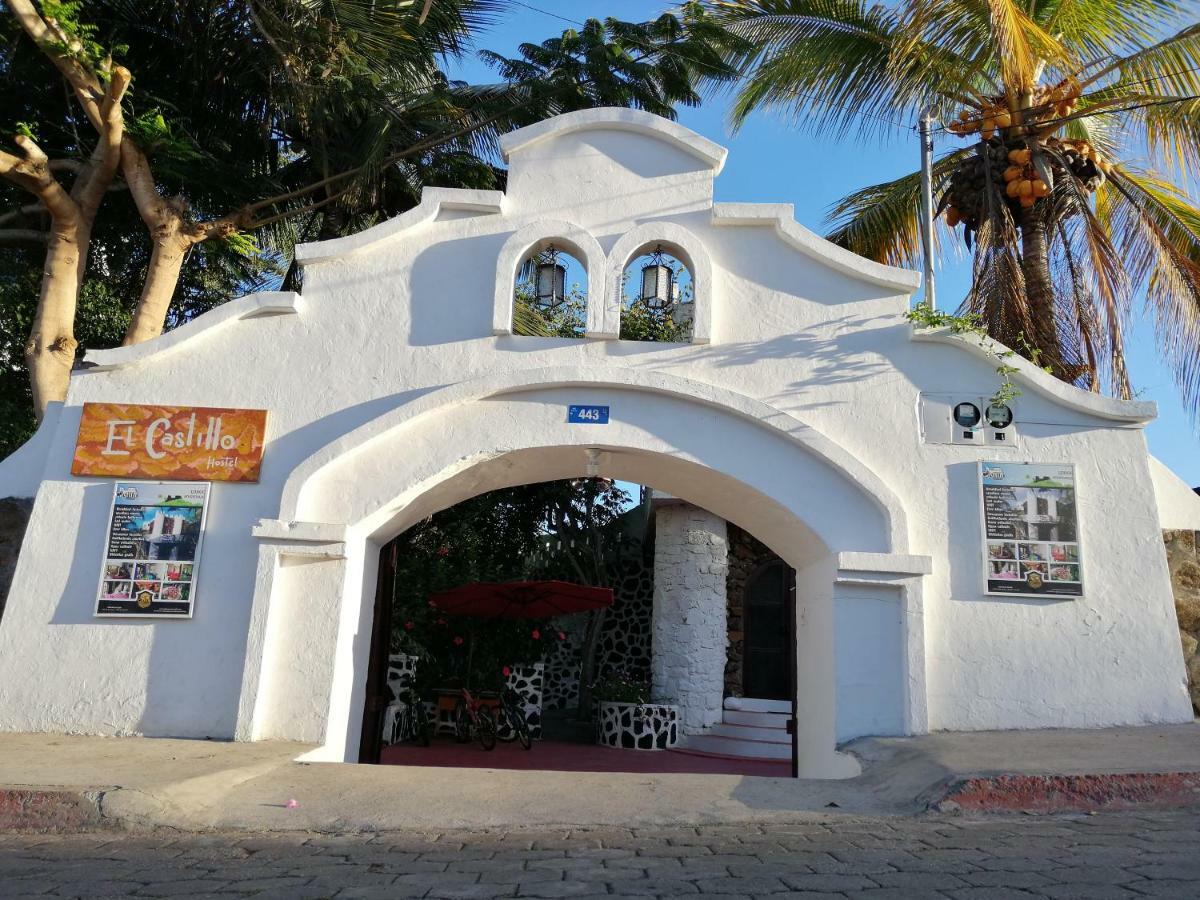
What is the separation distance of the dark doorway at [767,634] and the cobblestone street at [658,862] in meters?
9.69

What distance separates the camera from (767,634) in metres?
15.4

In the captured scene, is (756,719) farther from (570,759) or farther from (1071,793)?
(1071,793)

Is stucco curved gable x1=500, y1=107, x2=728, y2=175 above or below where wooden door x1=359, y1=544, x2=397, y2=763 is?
above

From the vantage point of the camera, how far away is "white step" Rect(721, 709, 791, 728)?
14.0 meters

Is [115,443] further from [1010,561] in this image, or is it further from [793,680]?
[1010,561]

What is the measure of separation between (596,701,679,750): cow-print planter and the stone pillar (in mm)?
298

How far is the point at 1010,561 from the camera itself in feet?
26.0

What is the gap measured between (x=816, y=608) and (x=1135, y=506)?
2687 mm

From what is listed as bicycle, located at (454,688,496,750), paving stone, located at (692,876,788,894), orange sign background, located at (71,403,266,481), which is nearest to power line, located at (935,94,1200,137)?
orange sign background, located at (71,403,266,481)

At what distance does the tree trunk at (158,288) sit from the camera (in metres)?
10.7

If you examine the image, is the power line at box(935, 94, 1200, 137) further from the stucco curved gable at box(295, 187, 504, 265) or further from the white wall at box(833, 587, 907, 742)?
the white wall at box(833, 587, 907, 742)

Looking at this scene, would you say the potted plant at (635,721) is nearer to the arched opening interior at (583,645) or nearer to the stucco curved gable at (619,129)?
the arched opening interior at (583,645)

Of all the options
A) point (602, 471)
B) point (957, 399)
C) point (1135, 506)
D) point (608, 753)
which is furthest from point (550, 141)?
point (608, 753)

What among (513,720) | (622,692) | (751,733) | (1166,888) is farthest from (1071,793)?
(622,692)
